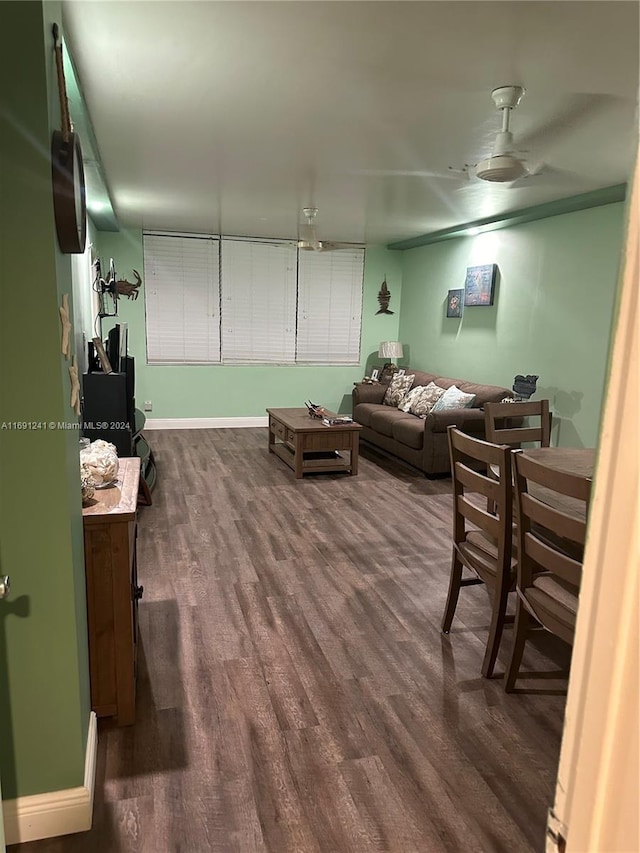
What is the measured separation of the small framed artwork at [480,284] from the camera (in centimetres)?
560

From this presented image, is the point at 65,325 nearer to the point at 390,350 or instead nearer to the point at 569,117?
the point at 569,117

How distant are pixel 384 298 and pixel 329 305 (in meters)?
0.77

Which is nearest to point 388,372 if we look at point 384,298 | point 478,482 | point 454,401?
point 384,298

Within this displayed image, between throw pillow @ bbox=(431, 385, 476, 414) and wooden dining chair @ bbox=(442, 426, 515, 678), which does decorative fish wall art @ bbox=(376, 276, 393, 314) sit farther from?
wooden dining chair @ bbox=(442, 426, 515, 678)

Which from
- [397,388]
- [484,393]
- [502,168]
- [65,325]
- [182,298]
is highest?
[502,168]

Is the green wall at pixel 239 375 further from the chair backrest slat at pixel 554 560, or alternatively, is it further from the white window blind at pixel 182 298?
the chair backrest slat at pixel 554 560

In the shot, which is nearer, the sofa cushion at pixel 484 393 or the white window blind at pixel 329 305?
the sofa cushion at pixel 484 393

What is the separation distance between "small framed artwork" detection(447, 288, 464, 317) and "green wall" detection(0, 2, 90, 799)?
519 centimetres

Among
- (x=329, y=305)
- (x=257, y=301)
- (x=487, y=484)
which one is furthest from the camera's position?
(x=329, y=305)

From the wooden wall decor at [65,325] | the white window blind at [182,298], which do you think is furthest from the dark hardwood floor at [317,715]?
the white window blind at [182,298]

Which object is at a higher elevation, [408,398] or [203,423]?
[408,398]

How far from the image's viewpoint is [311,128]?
294 centimetres

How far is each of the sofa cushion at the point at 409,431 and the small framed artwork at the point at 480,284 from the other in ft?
4.52

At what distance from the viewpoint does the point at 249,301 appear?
729 centimetres
